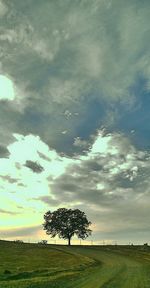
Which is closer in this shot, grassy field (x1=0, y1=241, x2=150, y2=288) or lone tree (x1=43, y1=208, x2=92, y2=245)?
grassy field (x1=0, y1=241, x2=150, y2=288)

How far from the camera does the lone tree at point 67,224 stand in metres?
158

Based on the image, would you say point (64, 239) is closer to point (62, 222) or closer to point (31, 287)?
point (62, 222)

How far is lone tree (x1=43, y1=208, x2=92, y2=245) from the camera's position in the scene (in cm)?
15850

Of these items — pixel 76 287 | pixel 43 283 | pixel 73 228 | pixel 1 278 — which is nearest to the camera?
pixel 76 287

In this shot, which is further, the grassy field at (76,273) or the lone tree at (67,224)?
the lone tree at (67,224)

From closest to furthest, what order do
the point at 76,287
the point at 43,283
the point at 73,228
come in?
the point at 76,287 → the point at 43,283 → the point at 73,228

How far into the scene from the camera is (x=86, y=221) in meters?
160

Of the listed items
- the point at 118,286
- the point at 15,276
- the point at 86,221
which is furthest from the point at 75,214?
the point at 118,286

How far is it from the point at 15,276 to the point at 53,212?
123839 millimetres

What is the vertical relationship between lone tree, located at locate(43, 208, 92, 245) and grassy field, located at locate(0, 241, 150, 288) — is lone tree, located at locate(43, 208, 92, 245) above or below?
above

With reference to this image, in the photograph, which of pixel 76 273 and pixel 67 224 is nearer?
pixel 76 273

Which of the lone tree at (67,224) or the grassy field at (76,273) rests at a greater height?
the lone tree at (67,224)

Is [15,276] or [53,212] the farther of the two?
[53,212]

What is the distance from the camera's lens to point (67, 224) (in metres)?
160
